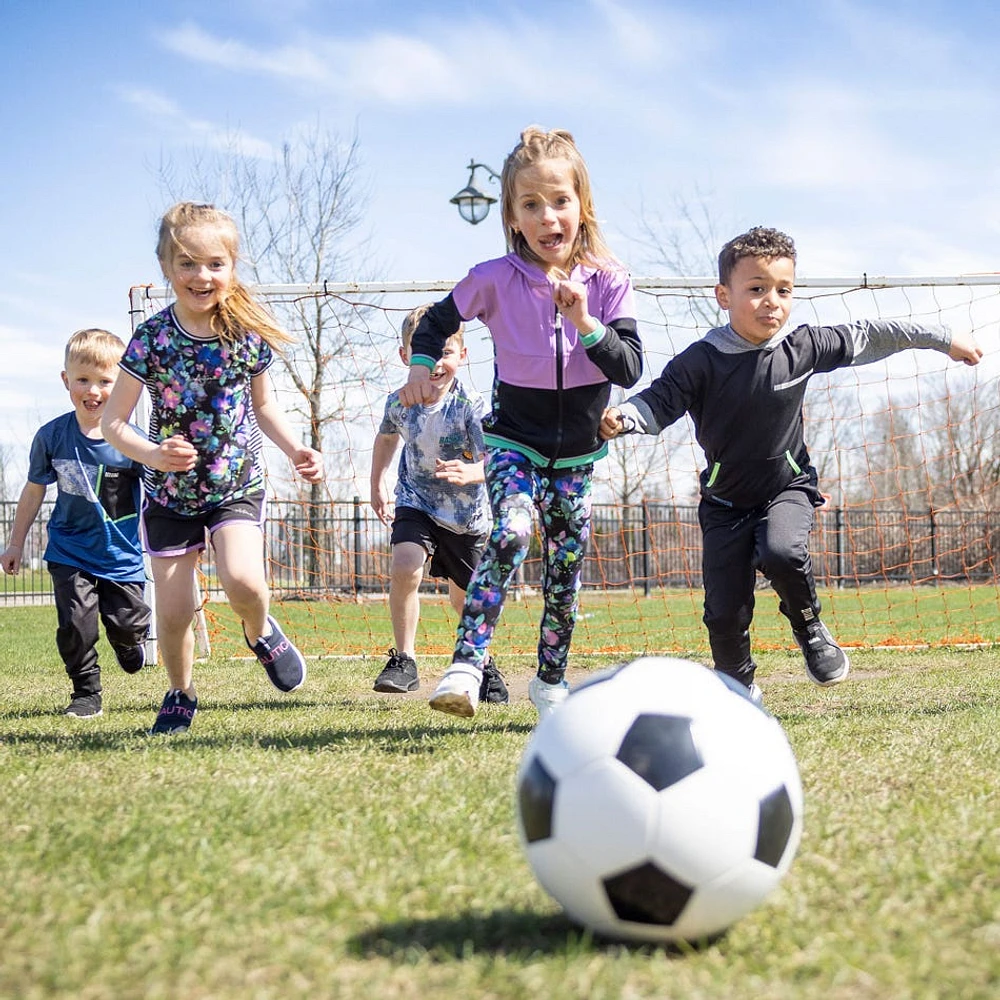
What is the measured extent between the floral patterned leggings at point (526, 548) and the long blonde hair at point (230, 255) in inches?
40.3

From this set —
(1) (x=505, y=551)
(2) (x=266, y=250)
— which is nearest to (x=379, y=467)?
(1) (x=505, y=551)

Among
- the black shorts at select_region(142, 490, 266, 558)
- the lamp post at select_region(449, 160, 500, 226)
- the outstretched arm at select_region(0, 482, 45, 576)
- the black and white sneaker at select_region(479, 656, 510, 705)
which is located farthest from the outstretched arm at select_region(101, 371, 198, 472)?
the lamp post at select_region(449, 160, 500, 226)

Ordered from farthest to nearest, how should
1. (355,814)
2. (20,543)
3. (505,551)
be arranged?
(20,543) < (505,551) < (355,814)

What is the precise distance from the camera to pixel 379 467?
5.68 meters

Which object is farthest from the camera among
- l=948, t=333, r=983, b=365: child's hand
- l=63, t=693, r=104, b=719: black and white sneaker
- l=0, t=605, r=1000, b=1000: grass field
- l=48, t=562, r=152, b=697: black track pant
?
l=48, t=562, r=152, b=697: black track pant

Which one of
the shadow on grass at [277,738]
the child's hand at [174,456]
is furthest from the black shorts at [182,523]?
the shadow on grass at [277,738]

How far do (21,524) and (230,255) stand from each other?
2.02 meters

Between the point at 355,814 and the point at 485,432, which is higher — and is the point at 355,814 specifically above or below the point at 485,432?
below

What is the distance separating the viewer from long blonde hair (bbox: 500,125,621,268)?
12.8 feet

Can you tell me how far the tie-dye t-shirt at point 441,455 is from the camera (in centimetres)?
552

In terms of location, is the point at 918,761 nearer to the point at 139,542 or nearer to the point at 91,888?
the point at 91,888

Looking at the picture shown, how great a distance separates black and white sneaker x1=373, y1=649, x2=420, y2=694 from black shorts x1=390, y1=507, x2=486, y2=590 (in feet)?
1.94

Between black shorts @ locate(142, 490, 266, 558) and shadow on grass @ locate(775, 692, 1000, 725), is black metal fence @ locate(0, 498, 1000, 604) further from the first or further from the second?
black shorts @ locate(142, 490, 266, 558)

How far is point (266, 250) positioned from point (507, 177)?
1706cm
